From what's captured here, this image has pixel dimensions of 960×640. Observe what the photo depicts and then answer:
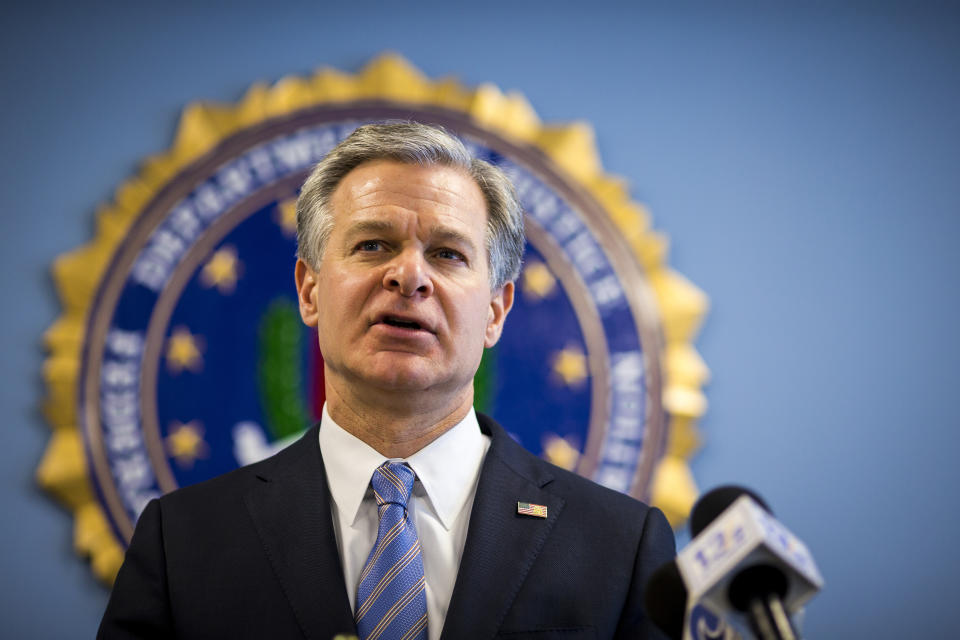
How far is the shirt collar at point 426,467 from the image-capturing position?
129cm

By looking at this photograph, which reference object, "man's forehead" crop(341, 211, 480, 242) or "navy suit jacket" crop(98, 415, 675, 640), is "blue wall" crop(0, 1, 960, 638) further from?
"man's forehead" crop(341, 211, 480, 242)

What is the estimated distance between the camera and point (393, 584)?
1.17 m

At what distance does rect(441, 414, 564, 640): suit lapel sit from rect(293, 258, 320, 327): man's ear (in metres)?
0.39

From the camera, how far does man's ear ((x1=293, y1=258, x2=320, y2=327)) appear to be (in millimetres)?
1490

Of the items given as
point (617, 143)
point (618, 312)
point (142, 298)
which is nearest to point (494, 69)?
point (617, 143)

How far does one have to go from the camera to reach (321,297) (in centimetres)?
139

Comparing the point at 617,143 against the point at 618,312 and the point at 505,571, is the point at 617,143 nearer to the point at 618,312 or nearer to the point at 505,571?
the point at 618,312

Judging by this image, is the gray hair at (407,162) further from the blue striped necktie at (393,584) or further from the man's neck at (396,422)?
the blue striped necktie at (393,584)

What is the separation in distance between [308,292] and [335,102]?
960mm

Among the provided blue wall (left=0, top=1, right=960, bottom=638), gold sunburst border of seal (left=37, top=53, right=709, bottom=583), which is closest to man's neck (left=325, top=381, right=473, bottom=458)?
gold sunburst border of seal (left=37, top=53, right=709, bottom=583)

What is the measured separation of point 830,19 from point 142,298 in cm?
208

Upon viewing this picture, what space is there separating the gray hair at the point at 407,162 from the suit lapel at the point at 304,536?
354mm

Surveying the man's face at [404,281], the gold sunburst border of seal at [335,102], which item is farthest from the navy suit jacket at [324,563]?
the gold sunburst border of seal at [335,102]

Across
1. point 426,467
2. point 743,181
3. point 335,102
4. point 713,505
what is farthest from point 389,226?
point 743,181
